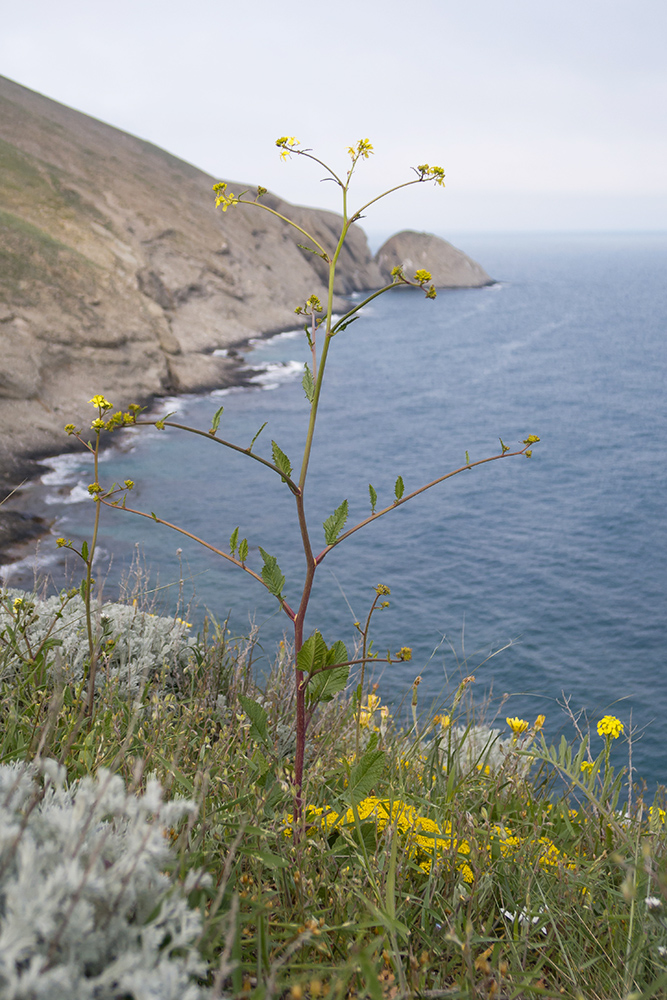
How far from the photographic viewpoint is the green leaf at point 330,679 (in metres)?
1.90

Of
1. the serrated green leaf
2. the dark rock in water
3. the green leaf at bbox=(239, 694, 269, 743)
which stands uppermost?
the dark rock in water

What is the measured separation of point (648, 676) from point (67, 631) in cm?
1212

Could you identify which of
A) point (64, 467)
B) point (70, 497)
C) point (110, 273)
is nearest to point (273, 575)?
point (70, 497)

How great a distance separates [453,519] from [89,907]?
790 inches

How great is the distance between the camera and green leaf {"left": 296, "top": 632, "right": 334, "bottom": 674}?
185 centimetres

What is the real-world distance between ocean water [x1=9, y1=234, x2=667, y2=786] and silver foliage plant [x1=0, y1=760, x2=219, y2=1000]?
241 cm

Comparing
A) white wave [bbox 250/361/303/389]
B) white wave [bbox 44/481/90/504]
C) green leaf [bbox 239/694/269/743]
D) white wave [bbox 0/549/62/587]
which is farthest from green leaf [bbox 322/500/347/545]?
white wave [bbox 250/361/303/389]

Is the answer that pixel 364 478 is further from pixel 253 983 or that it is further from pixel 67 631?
pixel 253 983

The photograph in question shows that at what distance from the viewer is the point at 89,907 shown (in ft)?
3.20

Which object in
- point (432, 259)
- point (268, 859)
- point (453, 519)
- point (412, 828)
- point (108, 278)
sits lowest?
point (453, 519)

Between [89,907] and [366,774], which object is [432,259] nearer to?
[366,774]

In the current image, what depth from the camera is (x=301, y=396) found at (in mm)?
29594

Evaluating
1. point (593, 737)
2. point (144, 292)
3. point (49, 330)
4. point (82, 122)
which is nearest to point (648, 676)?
point (593, 737)

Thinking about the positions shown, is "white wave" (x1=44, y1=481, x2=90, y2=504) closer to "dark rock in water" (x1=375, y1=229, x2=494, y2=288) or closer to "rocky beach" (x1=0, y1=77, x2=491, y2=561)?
"rocky beach" (x1=0, y1=77, x2=491, y2=561)
